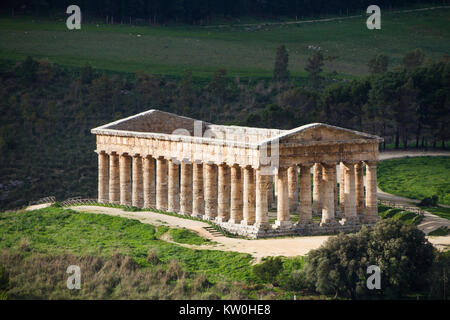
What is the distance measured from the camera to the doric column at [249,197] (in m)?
111

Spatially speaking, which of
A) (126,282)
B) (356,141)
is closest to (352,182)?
(356,141)

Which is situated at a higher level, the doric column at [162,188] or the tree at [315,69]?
the tree at [315,69]

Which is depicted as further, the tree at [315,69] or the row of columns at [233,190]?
the tree at [315,69]

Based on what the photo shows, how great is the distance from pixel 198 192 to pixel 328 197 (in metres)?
14.6

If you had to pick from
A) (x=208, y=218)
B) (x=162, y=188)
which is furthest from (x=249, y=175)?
(x=162, y=188)

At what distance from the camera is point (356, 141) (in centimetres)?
11250

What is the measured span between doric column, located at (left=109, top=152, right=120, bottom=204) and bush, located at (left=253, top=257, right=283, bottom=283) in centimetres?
3621

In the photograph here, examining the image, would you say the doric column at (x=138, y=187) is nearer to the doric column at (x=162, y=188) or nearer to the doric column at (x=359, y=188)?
the doric column at (x=162, y=188)

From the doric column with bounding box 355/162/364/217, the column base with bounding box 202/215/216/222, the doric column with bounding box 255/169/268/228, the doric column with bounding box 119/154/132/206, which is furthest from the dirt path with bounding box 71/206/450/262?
the doric column with bounding box 119/154/132/206

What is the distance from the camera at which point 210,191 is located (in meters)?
118

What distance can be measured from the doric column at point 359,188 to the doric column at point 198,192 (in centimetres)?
1567

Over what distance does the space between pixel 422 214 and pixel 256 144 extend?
72.4 ft

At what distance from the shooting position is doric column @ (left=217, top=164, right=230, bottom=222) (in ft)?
378

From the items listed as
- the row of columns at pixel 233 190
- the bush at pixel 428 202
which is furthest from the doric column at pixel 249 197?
the bush at pixel 428 202
